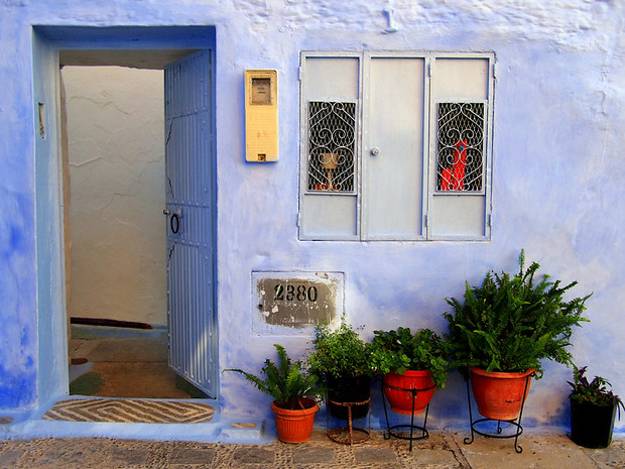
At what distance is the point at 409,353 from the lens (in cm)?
470

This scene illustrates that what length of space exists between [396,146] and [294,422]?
191cm

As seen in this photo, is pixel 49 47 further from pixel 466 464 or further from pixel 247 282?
pixel 466 464

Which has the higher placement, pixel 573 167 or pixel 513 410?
pixel 573 167

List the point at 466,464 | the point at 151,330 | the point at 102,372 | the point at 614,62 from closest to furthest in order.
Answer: the point at 466,464 → the point at 614,62 → the point at 102,372 → the point at 151,330

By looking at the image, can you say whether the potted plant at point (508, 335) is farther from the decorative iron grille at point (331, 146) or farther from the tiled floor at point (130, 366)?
the tiled floor at point (130, 366)

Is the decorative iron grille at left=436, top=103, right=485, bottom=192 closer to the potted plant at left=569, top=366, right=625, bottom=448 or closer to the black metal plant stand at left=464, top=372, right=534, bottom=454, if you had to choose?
the black metal plant stand at left=464, top=372, right=534, bottom=454

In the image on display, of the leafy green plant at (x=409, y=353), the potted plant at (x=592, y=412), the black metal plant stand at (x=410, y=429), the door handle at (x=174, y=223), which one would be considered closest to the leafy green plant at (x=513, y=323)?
the leafy green plant at (x=409, y=353)

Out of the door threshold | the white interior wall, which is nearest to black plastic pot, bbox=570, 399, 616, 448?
the door threshold

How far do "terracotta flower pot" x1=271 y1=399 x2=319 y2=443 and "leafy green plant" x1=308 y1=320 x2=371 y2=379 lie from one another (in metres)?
0.25

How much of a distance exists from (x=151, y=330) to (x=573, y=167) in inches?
177

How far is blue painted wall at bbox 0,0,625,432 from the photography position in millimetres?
4789

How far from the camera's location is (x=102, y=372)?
6.28 metres

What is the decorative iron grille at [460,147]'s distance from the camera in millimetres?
4875

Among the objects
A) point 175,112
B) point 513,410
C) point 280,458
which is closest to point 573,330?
point 513,410
